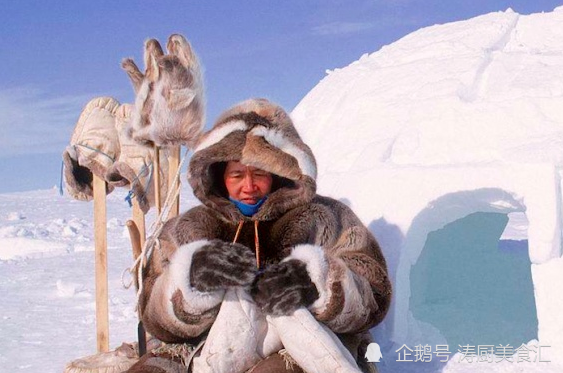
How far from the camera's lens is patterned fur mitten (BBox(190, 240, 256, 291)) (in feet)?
8.29

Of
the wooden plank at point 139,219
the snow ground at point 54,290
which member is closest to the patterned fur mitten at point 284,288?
the wooden plank at point 139,219

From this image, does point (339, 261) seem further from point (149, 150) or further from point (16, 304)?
point (16, 304)

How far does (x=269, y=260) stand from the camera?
2828 millimetres

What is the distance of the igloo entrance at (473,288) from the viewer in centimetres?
510

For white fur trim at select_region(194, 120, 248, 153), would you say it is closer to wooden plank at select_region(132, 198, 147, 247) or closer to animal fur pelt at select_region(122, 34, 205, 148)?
animal fur pelt at select_region(122, 34, 205, 148)

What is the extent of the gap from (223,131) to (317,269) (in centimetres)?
74

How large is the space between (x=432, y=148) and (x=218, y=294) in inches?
89.8

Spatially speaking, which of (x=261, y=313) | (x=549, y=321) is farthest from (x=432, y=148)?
(x=261, y=313)

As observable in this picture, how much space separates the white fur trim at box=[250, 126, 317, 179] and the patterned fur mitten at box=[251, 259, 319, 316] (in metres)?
0.44

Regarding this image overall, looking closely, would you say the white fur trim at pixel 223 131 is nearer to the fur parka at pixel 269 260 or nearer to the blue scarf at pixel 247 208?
the fur parka at pixel 269 260

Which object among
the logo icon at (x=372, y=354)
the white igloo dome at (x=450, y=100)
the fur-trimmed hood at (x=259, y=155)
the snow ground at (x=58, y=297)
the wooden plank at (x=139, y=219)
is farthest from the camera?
the snow ground at (x=58, y=297)

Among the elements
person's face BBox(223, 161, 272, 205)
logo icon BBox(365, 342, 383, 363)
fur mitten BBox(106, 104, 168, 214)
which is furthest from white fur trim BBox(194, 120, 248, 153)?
logo icon BBox(365, 342, 383, 363)

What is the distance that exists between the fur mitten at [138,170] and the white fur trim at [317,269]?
50.7 inches

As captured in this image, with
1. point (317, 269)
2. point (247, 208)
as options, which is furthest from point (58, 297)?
point (317, 269)
